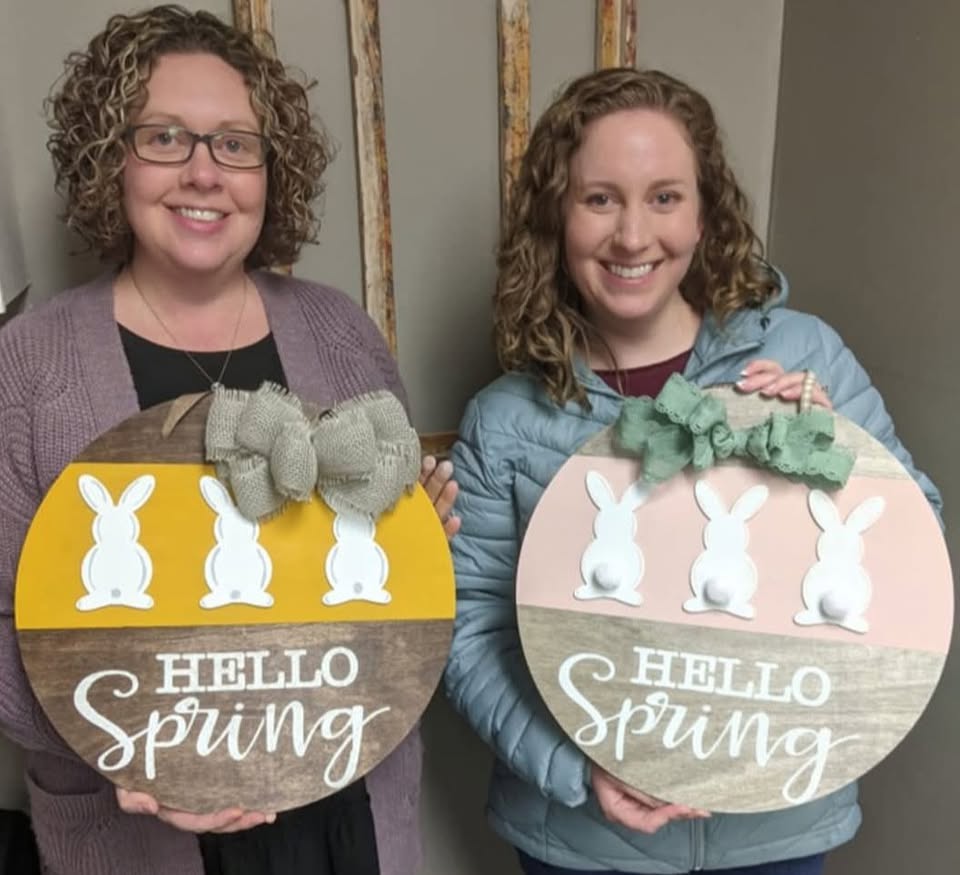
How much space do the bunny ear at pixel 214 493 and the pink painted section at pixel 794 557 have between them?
42 cm

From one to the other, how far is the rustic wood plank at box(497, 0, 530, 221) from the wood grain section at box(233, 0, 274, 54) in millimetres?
341

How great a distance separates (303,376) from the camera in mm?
1120

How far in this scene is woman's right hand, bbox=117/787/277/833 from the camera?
94cm

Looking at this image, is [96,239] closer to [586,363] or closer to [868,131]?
[586,363]

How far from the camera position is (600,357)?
1191 mm

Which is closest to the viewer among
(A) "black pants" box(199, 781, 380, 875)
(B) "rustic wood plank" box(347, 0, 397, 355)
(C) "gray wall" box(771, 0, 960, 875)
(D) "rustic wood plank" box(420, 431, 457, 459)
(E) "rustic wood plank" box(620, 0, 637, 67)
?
(A) "black pants" box(199, 781, 380, 875)

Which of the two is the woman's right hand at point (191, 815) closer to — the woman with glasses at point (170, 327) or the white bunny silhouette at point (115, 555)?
the woman with glasses at point (170, 327)

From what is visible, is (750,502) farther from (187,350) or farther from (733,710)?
(187,350)

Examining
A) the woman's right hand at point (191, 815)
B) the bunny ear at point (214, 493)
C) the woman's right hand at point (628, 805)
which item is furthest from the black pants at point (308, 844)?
the bunny ear at point (214, 493)

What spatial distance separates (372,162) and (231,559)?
2.31ft

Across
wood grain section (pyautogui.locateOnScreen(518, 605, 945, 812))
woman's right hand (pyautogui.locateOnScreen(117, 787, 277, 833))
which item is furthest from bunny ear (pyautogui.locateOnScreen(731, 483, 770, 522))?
woman's right hand (pyautogui.locateOnScreen(117, 787, 277, 833))

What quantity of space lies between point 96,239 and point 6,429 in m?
0.25

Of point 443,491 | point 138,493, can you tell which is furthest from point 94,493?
point 443,491

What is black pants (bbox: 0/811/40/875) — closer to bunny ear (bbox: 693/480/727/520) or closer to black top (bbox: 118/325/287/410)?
black top (bbox: 118/325/287/410)
